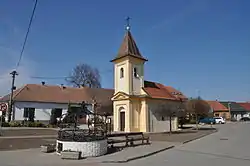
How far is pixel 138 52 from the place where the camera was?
122ft

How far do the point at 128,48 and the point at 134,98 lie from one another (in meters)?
6.57

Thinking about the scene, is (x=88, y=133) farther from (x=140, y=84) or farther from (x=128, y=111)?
(x=140, y=84)

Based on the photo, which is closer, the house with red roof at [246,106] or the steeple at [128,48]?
the steeple at [128,48]

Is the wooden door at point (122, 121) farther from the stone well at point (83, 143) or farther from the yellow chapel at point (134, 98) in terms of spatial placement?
the stone well at point (83, 143)

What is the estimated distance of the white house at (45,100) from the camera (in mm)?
44959

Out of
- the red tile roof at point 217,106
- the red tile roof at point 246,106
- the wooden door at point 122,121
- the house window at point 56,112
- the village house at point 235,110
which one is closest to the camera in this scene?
the wooden door at point 122,121

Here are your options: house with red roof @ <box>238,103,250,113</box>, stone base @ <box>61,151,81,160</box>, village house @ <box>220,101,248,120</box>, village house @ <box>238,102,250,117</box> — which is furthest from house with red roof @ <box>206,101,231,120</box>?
stone base @ <box>61,151,81,160</box>

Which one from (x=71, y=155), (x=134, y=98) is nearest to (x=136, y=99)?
(x=134, y=98)

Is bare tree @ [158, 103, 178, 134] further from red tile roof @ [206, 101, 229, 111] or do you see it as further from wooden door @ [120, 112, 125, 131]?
red tile roof @ [206, 101, 229, 111]


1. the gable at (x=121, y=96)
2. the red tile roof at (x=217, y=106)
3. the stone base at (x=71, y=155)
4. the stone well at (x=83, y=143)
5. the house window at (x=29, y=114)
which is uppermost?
the red tile roof at (x=217, y=106)

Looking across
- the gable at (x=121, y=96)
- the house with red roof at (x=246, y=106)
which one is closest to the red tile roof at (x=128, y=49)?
the gable at (x=121, y=96)

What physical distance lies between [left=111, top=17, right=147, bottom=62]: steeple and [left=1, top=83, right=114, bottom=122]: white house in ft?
47.2

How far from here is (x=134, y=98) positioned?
34344mm

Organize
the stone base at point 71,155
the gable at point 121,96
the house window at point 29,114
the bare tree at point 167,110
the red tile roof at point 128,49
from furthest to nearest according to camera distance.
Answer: the house window at point 29,114 < the red tile roof at point 128,49 < the gable at point 121,96 < the bare tree at point 167,110 < the stone base at point 71,155
